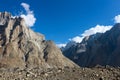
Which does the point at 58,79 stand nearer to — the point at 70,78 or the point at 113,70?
the point at 70,78

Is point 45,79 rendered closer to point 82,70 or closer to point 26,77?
point 26,77

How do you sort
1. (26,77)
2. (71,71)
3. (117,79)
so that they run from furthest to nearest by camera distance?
1. (71,71)
2. (26,77)
3. (117,79)

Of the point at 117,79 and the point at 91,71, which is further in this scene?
the point at 91,71

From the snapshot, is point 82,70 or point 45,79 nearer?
point 45,79

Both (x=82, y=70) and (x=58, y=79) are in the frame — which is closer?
(x=58, y=79)

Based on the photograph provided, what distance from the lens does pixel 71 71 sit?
2273 centimetres

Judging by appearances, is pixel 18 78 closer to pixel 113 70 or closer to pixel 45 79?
pixel 45 79

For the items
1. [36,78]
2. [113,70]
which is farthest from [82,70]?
[36,78]

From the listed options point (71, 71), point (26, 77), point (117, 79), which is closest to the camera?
point (117, 79)

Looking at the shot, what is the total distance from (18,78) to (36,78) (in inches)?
50.3

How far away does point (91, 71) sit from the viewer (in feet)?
72.9

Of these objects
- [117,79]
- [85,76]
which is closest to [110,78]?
[117,79]

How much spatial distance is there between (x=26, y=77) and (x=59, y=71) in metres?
2.90

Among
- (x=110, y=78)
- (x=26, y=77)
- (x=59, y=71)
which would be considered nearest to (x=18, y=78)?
(x=26, y=77)
